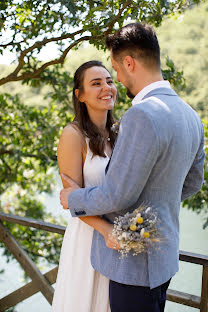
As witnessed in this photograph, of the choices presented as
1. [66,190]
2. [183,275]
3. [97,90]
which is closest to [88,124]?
[97,90]

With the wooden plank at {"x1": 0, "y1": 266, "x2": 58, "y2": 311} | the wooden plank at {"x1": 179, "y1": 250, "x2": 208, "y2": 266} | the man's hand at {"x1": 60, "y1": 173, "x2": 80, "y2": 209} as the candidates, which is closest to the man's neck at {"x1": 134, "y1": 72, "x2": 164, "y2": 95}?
the man's hand at {"x1": 60, "y1": 173, "x2": 80, "y2": 209}

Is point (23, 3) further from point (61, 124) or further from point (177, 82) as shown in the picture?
point (61, 124)

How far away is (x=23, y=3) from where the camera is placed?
235cm

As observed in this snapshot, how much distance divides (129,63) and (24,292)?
85.4 inches

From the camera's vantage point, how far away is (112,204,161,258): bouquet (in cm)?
125

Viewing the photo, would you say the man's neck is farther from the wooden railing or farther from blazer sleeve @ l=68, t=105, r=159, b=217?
the wooden railing

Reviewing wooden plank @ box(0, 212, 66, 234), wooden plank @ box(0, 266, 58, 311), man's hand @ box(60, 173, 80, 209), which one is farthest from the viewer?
A: wooden plank @ box(0, 266, 58, 311)

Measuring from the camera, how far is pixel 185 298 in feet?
6.94

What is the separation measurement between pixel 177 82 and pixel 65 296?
2.03 meters

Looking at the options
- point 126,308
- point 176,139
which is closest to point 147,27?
point 176,139

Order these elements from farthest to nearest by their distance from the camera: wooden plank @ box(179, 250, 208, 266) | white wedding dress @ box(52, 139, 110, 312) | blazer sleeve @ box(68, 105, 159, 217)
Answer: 1. wooden plank @ box(179, 250, 208, 266)
2. white wedding dress @ box(52, 139, 110, 312)
3. blazer sleeve @ box(68, 105, 159, 217)

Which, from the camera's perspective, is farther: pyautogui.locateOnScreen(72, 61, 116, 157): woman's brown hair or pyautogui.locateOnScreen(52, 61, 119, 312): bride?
pyautogui.locateOnScreen(72, 61, 116, 157): woman's brown hair

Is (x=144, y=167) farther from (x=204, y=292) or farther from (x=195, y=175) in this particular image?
(x=204, y=292)

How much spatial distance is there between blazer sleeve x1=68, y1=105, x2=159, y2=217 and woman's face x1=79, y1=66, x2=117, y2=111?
78 centimetres
